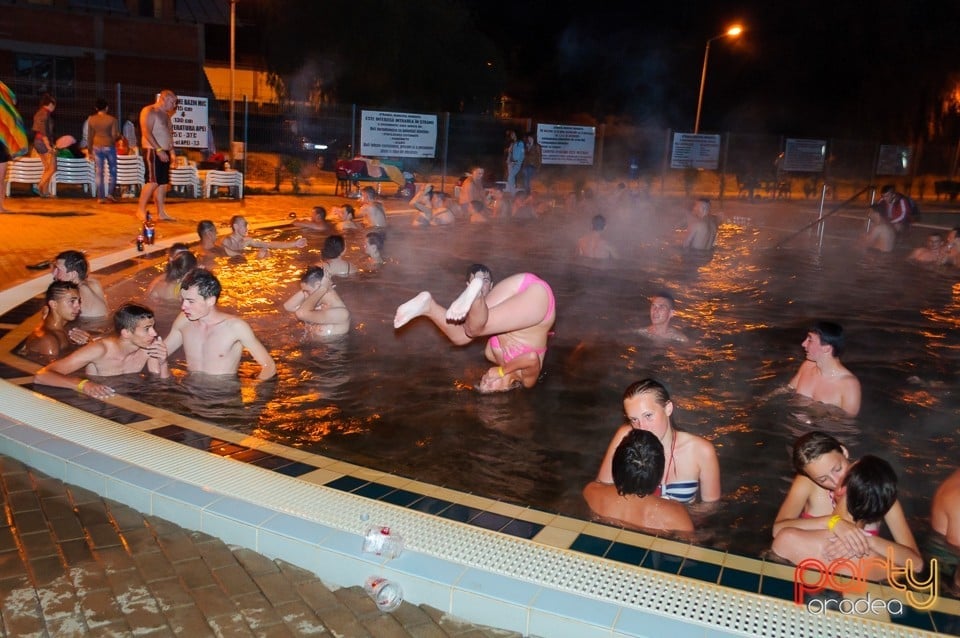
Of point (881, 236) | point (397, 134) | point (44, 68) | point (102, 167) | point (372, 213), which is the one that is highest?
point (44, 68)

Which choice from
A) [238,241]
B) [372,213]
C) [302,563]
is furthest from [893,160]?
[302,563]

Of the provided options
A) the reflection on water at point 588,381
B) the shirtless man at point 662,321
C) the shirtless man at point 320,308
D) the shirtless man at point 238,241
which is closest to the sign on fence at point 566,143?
the reflection on water at point 588,381

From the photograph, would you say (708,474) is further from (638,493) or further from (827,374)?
(827,374)

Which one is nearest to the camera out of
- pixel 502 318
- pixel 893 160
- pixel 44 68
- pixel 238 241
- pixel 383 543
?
pixel 383 543

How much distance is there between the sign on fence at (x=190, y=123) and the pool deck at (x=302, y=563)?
12.8m

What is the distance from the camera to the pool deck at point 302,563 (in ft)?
10.2

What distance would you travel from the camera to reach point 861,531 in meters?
3.70

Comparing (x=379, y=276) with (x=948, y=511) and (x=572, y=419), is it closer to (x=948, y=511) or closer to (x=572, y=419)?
(x=572, y=419)

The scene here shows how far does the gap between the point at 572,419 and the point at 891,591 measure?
312 cm

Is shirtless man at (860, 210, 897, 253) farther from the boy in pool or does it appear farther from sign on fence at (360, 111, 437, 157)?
the boy in pool

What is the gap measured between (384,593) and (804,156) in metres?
28.2

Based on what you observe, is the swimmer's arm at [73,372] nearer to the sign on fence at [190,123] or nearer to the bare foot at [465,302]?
the bare foot at [465,302]

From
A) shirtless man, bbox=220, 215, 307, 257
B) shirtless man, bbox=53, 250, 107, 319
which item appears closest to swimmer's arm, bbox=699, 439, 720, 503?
shirtless man, bbox=53, 250, 107, 319

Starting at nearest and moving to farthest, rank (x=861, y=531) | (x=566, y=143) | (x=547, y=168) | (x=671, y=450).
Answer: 1. (x=861, y=531)
2. (x=671, y=450)
3. (x=566, y=143)
4. (x=547, y=168)
